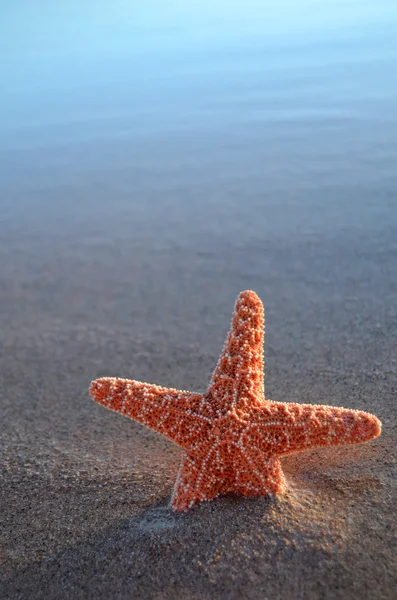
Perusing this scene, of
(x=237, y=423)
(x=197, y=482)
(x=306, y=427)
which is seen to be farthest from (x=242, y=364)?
(x=197, y=482)

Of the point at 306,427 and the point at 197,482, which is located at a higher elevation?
the point at 306,427

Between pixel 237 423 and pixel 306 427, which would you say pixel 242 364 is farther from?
pixel 306 427

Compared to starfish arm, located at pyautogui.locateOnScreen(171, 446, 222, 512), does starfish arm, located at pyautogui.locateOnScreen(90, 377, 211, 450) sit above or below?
above

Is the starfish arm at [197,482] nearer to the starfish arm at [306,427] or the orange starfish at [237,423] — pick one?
the orange starfish at [237,423]

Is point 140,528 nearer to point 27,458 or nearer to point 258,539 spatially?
point 258,539

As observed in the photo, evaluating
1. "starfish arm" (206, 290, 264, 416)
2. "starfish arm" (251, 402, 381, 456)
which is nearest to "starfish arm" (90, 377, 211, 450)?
"starfish arm" (206, 290, 264, 416)

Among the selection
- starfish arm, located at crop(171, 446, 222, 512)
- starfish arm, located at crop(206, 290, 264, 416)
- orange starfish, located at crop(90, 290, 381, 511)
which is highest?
starfish arm, located at crop(206, 290, 264, 416)

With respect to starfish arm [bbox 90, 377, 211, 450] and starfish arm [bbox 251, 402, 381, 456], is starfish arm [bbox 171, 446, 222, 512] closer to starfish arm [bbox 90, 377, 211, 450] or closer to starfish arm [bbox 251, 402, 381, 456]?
starfish arm [bbox 90, 377, 211, 450]
